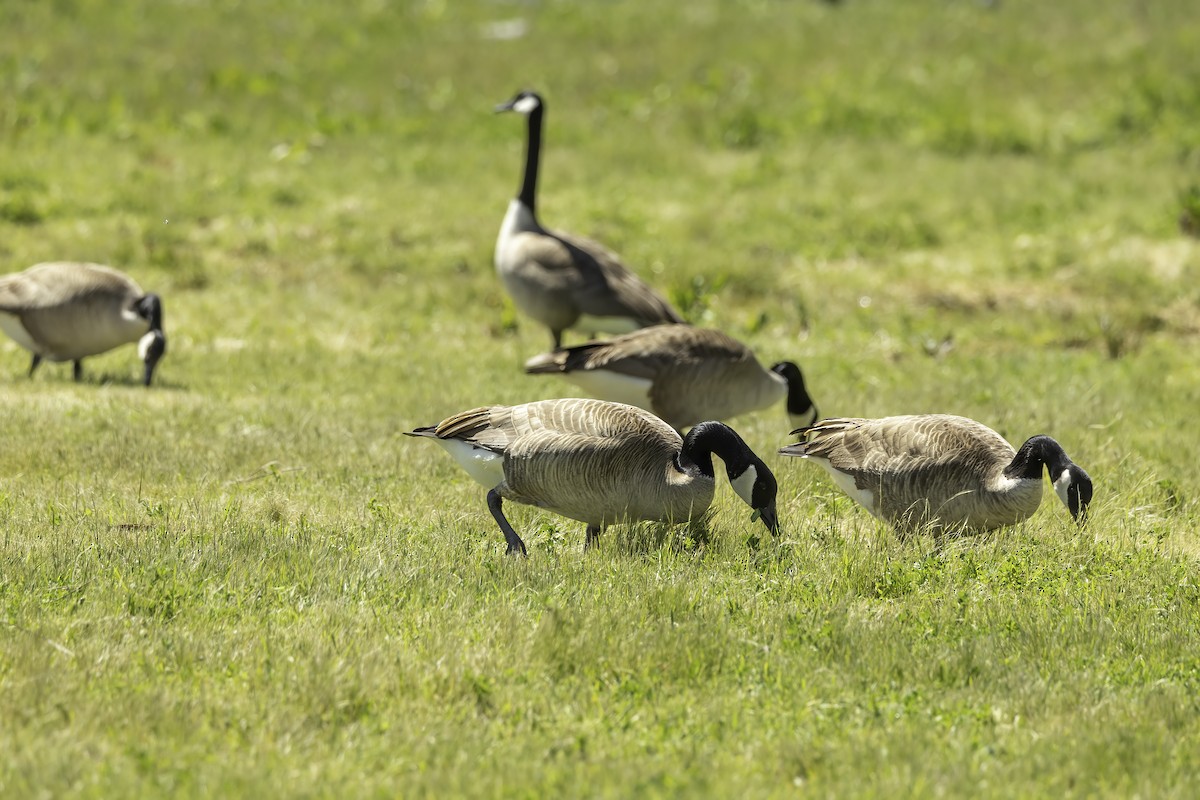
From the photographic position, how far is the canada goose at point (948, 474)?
8016 millimetres

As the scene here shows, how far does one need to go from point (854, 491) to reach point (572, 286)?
574cm

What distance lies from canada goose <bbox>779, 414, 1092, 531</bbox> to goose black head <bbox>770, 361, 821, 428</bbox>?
2677mm

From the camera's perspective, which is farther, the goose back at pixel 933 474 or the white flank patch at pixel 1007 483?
the goose back at pixel 933 474

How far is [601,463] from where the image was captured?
771 cm

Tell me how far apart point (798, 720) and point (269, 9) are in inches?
1186

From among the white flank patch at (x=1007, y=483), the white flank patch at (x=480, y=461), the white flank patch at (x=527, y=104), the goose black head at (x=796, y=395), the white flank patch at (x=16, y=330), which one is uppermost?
the white flank patch at (x=527, y=104)

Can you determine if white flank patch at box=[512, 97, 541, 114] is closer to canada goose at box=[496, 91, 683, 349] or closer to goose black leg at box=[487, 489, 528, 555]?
canada goose at box=[496, 91, 683, 349]

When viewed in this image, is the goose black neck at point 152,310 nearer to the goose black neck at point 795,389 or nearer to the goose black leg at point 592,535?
the goose black neck at point 795,389

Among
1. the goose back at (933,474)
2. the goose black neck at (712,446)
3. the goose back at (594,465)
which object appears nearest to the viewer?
the goose back at (594,465)

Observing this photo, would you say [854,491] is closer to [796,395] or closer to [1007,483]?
[1007,483]

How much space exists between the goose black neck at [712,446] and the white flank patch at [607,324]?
18.7ft

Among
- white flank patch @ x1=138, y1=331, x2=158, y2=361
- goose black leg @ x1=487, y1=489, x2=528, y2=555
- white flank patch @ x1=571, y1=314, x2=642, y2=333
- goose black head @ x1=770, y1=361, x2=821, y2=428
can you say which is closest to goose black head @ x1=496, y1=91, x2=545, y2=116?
white flank patch @ x1=571, y1=314, x2=642, y2=333

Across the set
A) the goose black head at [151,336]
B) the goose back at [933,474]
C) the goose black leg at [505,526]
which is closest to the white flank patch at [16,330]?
the goose black head at [151,336]

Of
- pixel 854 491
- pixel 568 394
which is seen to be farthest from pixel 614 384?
pixel 854 491
